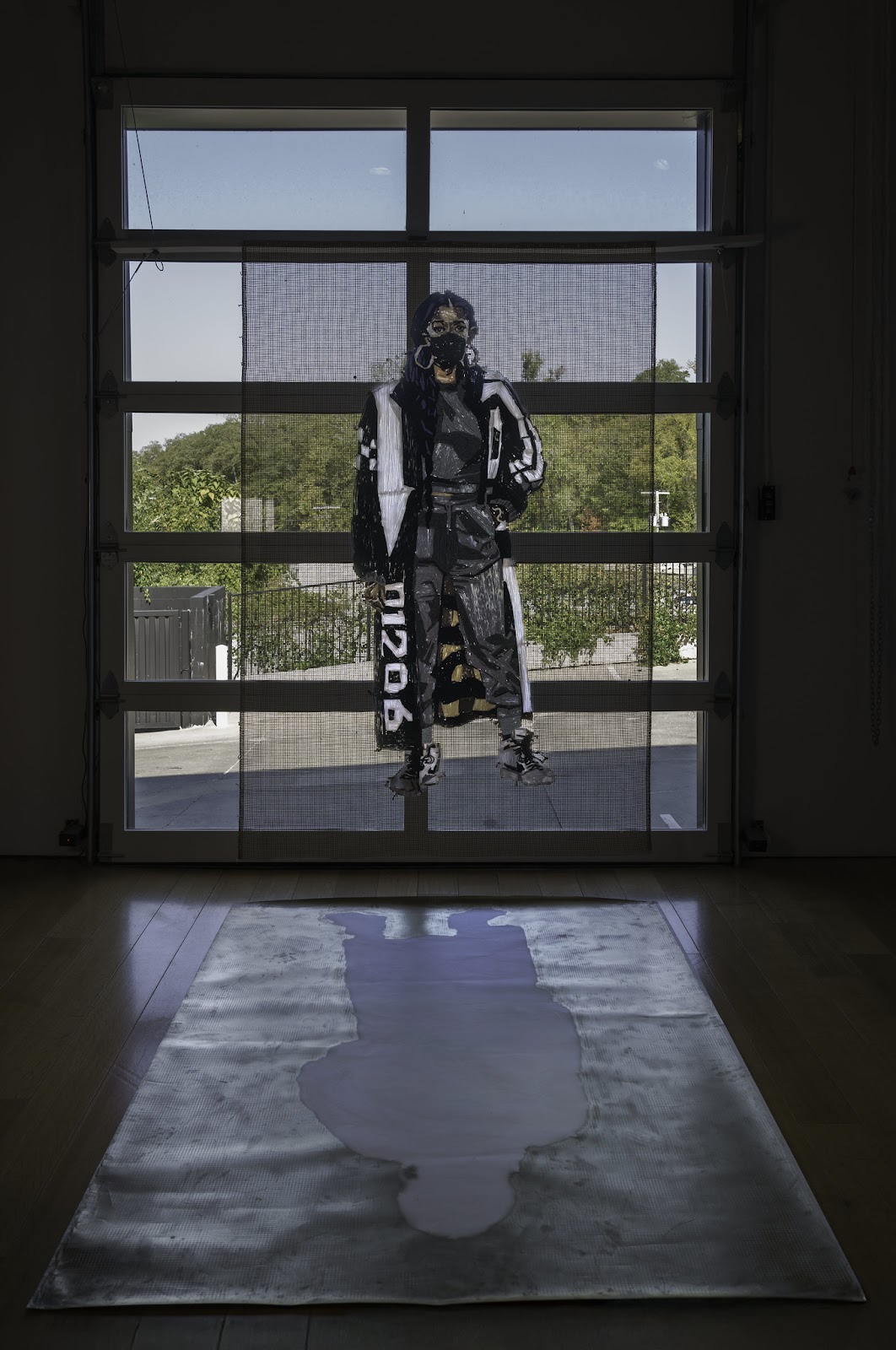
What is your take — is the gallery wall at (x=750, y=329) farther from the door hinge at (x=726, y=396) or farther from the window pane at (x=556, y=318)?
the window pane at (x=556, y=318)

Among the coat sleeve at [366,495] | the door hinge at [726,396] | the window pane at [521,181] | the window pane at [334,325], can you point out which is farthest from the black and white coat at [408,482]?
the door hinge at [726,396]

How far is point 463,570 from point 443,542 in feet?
0.39

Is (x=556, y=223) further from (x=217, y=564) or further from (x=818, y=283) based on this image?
(x=217, y=564)

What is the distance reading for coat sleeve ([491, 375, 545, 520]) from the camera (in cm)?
442

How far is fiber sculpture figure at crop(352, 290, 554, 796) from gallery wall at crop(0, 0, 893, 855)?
82 cm

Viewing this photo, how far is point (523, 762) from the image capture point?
4.49m

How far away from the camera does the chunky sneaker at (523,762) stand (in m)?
4.48

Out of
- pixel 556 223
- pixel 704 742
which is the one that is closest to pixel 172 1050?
pixel 704 742

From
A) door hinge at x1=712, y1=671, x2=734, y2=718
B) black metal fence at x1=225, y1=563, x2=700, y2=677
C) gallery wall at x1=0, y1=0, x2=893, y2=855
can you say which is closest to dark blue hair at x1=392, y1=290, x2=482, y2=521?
black metal fence at x1=225, y1=563, x2=700, y2=677

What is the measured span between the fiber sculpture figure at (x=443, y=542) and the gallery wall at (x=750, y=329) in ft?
2.70

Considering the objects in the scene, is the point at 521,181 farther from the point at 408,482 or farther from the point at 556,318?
the point at 408,482

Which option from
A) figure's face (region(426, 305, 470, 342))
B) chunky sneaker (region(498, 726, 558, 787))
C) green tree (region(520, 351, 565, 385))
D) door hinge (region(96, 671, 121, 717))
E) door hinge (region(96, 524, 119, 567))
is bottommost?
chunky sneaker (region(498, 726, 558, 787))

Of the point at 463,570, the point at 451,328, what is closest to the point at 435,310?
the point at 451,328

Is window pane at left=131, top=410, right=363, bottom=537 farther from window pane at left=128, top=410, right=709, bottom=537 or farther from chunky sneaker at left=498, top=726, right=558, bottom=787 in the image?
chunky sneaker at left=498, top=726, right=558, bottom=787
